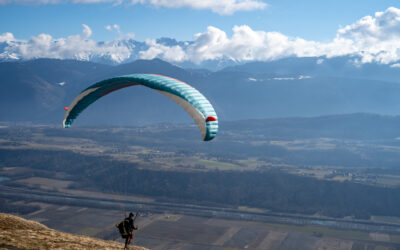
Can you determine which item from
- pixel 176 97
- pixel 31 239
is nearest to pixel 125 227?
pixel 31 239

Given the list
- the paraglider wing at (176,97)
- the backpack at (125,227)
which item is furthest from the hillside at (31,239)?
the paraglider wing at (176,97)

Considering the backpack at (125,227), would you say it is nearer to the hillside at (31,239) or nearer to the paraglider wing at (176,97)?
the hillside at (31,239)

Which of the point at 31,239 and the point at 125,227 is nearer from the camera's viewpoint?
the point at 31,239

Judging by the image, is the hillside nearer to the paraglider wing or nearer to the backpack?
the backpack

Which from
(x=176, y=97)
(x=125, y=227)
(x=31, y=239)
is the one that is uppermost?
(x=176, y=97)

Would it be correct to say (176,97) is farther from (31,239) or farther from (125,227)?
(31,239)

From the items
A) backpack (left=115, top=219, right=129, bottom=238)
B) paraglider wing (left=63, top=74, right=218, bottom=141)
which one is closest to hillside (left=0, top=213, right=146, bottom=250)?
backpack (left=115, top=219, right=129, bottom=238)

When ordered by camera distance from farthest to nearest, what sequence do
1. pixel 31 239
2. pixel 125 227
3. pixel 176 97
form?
pixel 176 97 → pixel 125 227 → pixel 31 239

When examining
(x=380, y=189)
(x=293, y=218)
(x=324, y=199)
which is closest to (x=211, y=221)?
(x=293, y=218)
